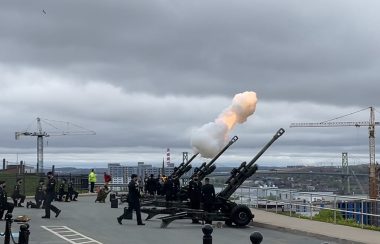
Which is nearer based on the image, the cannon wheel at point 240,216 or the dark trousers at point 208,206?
the cannon wheel at point 240,216

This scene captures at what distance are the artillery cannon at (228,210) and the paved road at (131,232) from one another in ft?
1.09

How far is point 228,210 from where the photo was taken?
20031 mm

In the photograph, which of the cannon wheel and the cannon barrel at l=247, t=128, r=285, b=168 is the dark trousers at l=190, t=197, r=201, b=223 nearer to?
the cannon wheel

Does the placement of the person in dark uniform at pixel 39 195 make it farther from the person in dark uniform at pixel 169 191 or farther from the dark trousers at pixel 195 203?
the dark trousers at pixel 195 203

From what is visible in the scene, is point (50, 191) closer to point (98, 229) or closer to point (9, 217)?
point (98, 229)

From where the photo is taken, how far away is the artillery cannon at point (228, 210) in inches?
770

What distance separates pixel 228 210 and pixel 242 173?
5.97ft

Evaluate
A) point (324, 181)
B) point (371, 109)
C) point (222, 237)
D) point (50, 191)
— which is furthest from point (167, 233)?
point (371, 109)

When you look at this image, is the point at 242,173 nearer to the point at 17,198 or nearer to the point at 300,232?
the point at 300,232

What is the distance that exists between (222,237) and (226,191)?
4155 mm

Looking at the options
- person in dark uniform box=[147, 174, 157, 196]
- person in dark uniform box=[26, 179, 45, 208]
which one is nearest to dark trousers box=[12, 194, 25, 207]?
person in dark uniform box=[26, 179, 45, 208]

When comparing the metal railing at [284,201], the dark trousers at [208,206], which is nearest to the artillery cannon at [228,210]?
the dark trousers at [208,206]

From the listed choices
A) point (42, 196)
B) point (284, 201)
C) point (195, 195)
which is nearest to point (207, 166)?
point (284, 201)

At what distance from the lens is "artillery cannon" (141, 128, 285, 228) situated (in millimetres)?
19562
